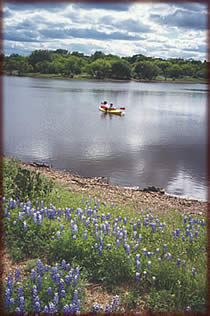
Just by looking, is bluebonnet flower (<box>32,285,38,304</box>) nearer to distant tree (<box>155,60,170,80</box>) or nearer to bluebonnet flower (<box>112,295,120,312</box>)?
bluebonnet flower (<box>112,295,120,312</box>)

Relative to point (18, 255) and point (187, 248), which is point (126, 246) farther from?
point (18, 255)

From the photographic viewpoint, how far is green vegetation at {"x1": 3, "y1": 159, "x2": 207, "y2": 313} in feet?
17.2

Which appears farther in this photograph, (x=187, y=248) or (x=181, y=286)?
(x=187, y=248)

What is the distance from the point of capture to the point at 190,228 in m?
7.90

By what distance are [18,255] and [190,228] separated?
4.10 m

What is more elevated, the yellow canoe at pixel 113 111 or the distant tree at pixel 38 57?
the distant tree at pixel 38 57

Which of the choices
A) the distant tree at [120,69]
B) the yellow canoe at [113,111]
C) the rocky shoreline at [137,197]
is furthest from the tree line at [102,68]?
the rocky shoreline at [137,197]

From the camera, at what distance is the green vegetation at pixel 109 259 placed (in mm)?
5254

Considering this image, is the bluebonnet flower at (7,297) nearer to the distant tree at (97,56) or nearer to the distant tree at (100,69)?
the distant tree at (100,69)

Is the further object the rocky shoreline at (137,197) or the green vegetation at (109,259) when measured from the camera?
the rocky shoreline at (137,197)

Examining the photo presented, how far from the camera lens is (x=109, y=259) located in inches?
241

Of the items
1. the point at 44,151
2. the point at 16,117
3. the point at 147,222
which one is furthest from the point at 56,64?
the point at 147,222

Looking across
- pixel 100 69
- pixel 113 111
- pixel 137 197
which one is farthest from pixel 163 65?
pixel 137 197

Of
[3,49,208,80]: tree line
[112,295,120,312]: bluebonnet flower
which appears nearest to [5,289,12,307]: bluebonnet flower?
[112,295,120,312]: bluebonnet flower
